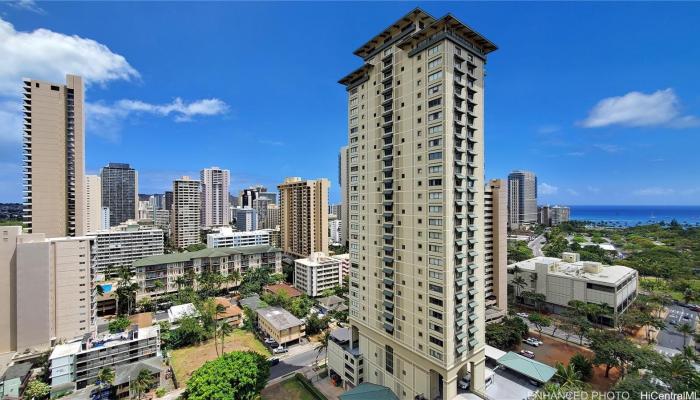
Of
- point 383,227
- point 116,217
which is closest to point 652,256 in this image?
point 383,227

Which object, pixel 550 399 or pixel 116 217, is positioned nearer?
pixel 550 399

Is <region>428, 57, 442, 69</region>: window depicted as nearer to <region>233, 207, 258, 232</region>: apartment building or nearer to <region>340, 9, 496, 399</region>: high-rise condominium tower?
<region>340, 9, 496, 399</region>: high-rise condominium tower

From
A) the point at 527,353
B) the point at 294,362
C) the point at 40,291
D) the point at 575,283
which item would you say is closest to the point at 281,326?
the point at 294,362

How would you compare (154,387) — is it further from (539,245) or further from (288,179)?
(539,245)

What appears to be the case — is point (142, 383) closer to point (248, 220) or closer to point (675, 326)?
point (675, 326)

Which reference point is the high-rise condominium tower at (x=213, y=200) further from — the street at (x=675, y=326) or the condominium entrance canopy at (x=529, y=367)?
the street at (x=675, y=326)

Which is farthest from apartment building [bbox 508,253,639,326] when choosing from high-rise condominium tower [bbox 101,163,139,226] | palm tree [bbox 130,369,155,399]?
high-rise condominium tower [bbox 101,163,139,226]
